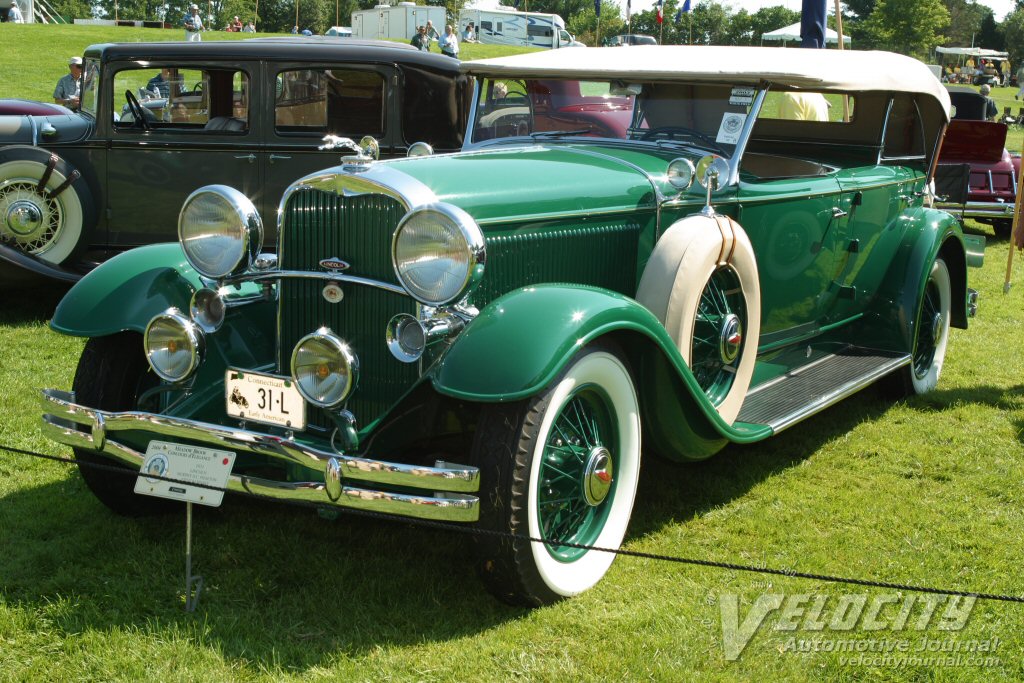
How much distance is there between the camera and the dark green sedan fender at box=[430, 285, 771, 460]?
2.85 m

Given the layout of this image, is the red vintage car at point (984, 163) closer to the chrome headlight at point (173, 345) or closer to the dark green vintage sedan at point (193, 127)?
the dark green vintage sedan at point (193, 127)

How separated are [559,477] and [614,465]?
288mm

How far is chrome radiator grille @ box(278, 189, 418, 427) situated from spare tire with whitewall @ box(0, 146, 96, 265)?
14.7ft

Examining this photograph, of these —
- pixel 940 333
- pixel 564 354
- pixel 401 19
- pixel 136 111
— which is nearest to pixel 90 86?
pixel 136 111

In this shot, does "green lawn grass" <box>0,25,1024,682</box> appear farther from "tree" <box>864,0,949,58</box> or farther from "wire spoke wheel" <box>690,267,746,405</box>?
"tree" <box>864,0,949,58</box>

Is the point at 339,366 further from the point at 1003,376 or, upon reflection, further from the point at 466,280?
the point at 1003,376

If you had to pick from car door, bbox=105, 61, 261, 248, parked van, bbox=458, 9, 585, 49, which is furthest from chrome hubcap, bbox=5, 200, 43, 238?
parked van, bbox=458, 9, 585, 49

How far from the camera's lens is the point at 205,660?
2.83 metres

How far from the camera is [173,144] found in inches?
289

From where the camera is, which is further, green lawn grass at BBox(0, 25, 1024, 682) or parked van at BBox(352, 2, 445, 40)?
parked van at BBox(352, 2, 445, 40)

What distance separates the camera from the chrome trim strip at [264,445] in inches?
110

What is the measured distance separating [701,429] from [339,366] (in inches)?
55.8

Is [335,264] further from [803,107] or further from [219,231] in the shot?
[803,107]

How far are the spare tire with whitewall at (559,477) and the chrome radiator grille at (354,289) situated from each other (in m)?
0.50
